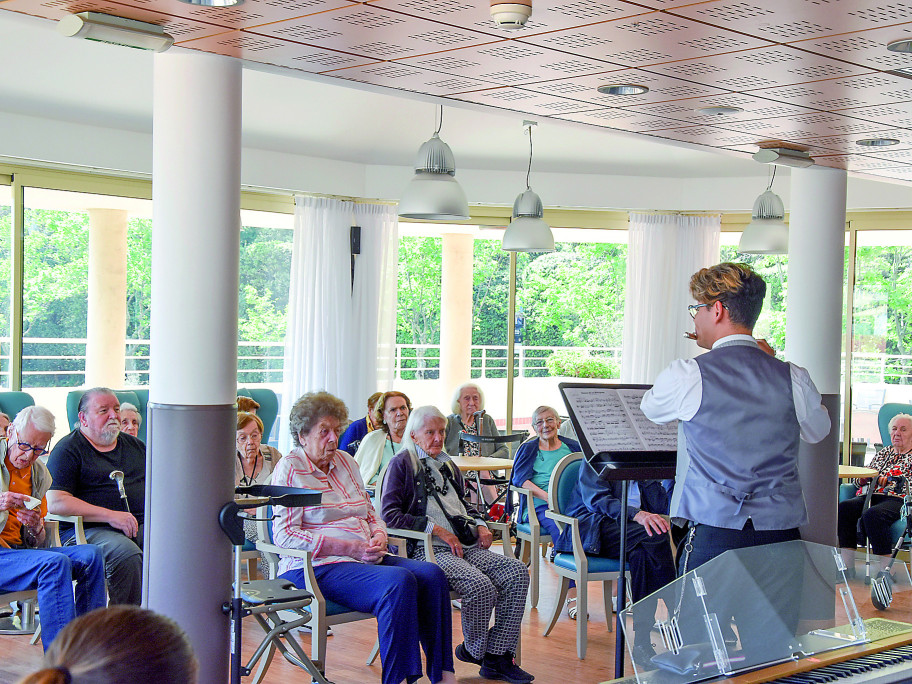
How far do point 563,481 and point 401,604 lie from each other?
5.74ft

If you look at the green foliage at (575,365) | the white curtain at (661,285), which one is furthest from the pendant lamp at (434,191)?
the green foliage at (575,365)

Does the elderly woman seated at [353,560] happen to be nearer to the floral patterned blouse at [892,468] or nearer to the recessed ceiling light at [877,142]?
the recessed ceiling light at [877,142]

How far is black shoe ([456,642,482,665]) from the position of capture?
15.0ft

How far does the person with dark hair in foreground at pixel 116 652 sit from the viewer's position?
1214mm

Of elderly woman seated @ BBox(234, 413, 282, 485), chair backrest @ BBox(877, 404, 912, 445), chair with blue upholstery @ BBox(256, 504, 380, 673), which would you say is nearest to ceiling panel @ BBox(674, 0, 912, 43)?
chair with blue upholstery @ BBox(256, 504, 380, 673)

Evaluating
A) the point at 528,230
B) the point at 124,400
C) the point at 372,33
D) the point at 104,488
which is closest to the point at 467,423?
the point at 528,230

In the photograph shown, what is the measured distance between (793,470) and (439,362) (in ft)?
25.8

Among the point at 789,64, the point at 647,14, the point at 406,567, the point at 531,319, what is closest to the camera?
the point at 647,14

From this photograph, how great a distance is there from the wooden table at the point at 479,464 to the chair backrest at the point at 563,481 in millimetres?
963

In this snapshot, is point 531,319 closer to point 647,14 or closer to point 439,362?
point 439,362

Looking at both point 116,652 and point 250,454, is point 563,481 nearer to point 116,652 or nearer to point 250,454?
point 250,454

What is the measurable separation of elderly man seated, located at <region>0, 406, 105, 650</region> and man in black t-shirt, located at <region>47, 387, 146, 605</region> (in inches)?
4.5

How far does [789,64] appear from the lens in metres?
3.66

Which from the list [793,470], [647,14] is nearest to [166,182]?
[647,14]
